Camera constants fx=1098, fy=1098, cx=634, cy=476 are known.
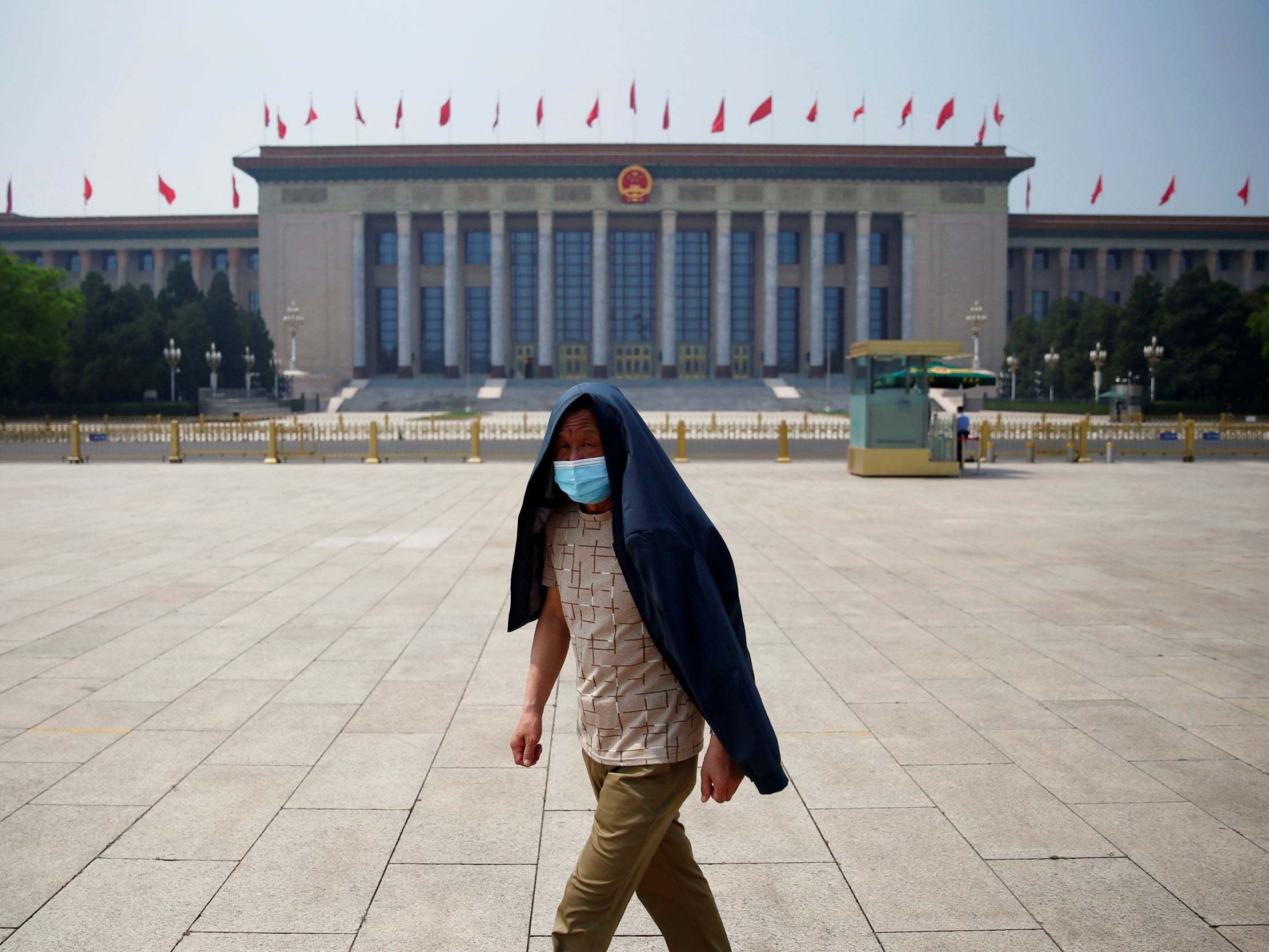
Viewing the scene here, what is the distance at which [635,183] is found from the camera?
76.0m

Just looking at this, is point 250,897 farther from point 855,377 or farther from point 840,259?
point 840,259

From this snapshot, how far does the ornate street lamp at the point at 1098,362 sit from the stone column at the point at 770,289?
24112 mm

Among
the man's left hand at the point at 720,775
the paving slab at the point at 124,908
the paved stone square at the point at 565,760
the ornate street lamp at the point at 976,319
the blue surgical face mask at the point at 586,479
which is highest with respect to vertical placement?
the ornate street lamp at the point at 976,319

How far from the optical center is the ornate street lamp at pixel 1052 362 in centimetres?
6222

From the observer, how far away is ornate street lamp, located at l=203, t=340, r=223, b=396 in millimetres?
56875

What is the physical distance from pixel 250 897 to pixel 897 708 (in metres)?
3.74

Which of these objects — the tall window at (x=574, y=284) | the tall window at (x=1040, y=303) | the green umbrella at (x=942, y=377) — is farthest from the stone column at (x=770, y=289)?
the green umbrella at (x=942, y=377)

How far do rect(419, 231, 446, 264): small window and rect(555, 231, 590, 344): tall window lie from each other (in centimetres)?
859

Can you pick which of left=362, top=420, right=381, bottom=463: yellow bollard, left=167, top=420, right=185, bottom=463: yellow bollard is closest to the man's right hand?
left=362, top=420, right=381, bottom=463: yellow bollard

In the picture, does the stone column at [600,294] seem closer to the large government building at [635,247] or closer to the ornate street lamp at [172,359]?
the large government building at [635,247]

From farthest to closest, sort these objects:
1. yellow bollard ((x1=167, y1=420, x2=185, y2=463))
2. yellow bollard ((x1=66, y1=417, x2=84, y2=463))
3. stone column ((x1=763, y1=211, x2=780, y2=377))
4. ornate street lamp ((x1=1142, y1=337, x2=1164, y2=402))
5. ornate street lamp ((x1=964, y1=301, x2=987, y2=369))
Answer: stone column ((x1=763, y1=211, x2=780, y2=377))
ornate street lamp ((x1=964, y1=301, x2=987, y2=369))
ornate street lamp ((x1=1142, y1=337, x2=1164, y2=402))
yellow bollard ((x1=66, y1=417, x2=84, y2=463))
yellow bollard ((x1=167, y1=420, x2=185, y2=463))

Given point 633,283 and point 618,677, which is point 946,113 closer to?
point 633,283

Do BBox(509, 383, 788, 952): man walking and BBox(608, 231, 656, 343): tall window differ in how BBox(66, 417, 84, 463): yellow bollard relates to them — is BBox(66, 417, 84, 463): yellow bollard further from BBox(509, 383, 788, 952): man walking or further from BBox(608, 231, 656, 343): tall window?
BBox(608, 231, 656, 343): tall window

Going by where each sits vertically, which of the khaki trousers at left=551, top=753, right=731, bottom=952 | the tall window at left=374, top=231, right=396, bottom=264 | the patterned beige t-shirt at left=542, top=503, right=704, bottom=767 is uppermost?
the tall window at left=374, top=231, right=396, bottom=264
